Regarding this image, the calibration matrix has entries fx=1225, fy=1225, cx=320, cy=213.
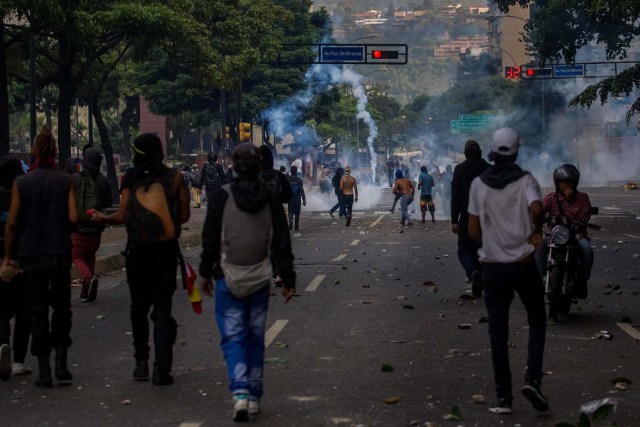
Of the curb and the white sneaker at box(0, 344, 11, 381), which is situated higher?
the white sneaker at box(0, 344, 11, 381)

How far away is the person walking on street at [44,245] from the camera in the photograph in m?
9.08

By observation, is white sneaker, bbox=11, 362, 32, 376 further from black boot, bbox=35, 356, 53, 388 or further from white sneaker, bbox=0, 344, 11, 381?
black boot, bbox=35, 356, 53, 388

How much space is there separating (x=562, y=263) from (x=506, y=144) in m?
4.72

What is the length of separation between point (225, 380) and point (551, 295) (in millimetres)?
4527

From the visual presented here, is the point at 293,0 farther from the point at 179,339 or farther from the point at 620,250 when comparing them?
the point at 179,339

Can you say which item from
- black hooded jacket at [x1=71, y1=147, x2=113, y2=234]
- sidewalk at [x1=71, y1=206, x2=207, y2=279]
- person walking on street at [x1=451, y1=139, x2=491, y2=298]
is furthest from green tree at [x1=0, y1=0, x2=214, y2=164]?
person walking on street at [x1=451, y1=139, x2=491, y2=298]

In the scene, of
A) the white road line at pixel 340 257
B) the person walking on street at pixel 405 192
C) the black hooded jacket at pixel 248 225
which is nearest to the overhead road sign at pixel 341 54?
the person walking on street at pixel 405 192

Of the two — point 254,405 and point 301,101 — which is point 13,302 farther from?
point 301,101

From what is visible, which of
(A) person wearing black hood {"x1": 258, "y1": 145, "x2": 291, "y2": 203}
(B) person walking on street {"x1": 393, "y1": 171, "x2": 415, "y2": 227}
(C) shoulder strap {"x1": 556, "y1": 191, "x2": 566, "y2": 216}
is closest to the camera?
(C) shoulder strap {"x1": 556, "y1": 191, "x2": 566, "y2": 216}

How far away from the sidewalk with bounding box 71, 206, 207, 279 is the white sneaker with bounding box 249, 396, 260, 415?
10.7 meters

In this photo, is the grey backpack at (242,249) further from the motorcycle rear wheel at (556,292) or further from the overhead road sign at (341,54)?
the overhead road sign at (341,54)

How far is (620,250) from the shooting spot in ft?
79.4

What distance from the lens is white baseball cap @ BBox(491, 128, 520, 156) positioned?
8023 mm

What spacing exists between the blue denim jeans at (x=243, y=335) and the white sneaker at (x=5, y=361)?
2.14 meters
